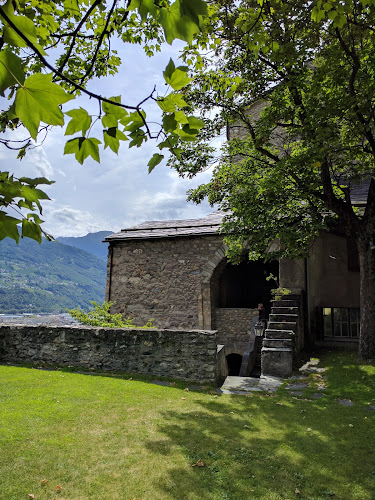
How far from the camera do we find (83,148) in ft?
4.20

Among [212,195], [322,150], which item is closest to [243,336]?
[212,195]

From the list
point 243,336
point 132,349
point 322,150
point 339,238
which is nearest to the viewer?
point 322,150

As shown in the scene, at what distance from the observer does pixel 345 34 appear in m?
7.67

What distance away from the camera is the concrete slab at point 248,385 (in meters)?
7.70

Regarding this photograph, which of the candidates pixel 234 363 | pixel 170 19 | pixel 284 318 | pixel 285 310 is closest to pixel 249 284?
pixel 234 363

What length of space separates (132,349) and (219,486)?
5.25 m

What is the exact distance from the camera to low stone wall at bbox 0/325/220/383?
809cm

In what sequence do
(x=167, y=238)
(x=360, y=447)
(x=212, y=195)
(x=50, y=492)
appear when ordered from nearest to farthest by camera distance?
(x=50, y=492) < (x=360, y=447) < (x=212, y=195) < (x=167, y=238)

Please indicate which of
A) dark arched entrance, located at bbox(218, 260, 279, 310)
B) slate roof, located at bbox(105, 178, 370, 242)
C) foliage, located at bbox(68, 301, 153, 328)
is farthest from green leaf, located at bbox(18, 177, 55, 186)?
A: dark arched entrance, located at bbox(218, 260, 279, 310)

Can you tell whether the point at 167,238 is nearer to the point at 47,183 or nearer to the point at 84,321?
the point at 84,321

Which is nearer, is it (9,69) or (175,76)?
(9,69)

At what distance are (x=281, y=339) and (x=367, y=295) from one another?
2.55 metres

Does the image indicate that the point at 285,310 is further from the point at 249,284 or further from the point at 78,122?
the point at 249,284

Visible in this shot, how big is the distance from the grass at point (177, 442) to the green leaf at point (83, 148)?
11.5 ft
